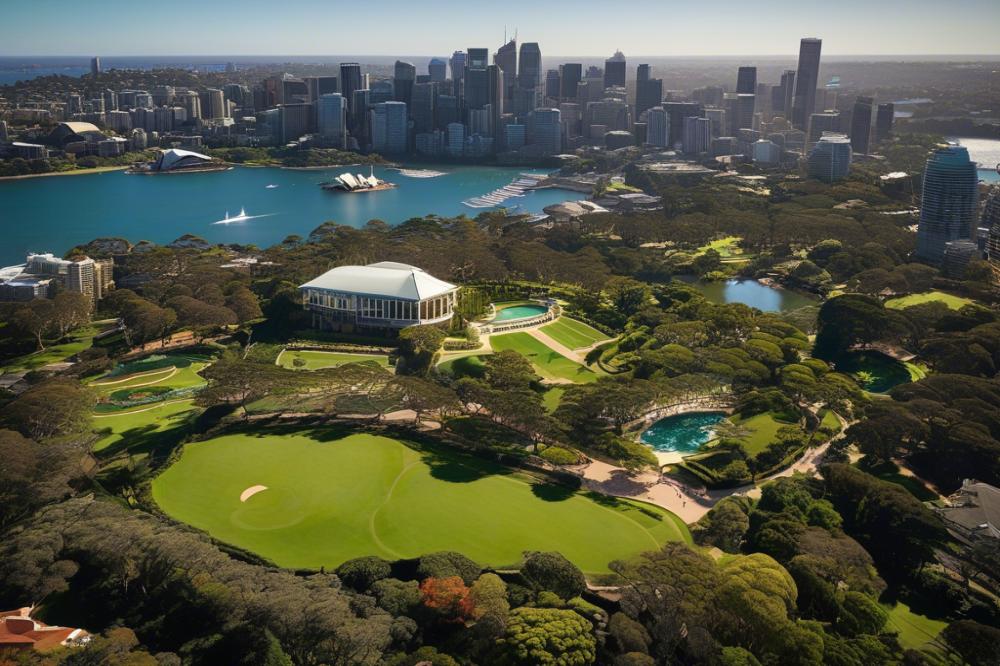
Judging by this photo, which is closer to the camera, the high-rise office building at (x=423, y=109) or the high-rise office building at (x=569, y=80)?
the high-rise office building at (x=423, y=109)

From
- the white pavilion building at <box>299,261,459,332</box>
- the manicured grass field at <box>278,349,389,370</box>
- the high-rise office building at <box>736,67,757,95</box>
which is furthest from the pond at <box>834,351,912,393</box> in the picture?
the high-rise office building at <box>736,67,757,95</box>

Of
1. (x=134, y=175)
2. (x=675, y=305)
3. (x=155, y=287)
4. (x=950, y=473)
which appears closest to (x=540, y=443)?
(x=950, y=473)

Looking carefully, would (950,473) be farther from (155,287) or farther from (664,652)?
(155,287)

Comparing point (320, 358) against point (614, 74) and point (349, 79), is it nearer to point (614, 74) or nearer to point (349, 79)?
point (349, 79)

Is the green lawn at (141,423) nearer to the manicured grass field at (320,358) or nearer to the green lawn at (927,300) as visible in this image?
the manicured grass field at (320,358)

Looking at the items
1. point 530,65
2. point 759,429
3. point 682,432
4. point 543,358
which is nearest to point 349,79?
point 530,65

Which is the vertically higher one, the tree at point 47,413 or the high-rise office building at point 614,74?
the high-rise office building at point 614,74

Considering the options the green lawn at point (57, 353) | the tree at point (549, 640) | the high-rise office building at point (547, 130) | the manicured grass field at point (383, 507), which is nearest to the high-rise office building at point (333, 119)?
the high-rise office building at point (547, 130)
